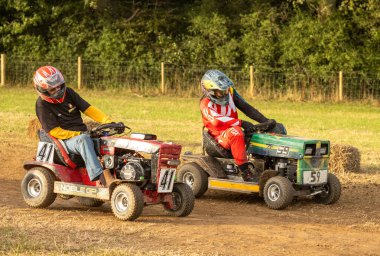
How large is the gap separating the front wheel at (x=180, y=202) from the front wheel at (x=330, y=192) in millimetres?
2751

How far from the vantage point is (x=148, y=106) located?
31.8m

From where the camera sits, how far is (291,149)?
1396 cm

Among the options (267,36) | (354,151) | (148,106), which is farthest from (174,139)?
(267,36)

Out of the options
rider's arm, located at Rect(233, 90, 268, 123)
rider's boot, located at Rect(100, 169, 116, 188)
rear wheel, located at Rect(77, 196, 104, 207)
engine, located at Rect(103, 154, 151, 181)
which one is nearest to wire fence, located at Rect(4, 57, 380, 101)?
rider's arm, located at Rect(233, 90, 268, 123)

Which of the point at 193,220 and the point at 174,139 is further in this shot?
the point at 174,139

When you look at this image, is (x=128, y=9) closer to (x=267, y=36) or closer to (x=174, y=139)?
(x=267, y=36)

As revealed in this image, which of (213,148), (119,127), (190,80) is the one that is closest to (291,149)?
Answer: (213,148)

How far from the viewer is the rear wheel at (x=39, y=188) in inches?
490

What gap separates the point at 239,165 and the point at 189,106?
60.2 feet

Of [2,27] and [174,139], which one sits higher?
[2,27]

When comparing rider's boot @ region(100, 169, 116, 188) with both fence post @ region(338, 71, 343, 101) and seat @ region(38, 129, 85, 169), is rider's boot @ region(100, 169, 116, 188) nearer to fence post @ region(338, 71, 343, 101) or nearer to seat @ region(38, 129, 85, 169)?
seat @ region(38, 129, 85, 169)

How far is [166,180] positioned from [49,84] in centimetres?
193

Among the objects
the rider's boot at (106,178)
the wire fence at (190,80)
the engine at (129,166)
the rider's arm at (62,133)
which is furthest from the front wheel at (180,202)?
the wire fence at (190,80)

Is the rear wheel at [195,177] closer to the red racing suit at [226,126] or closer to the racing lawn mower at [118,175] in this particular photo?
the red racing suit at [226,126]
